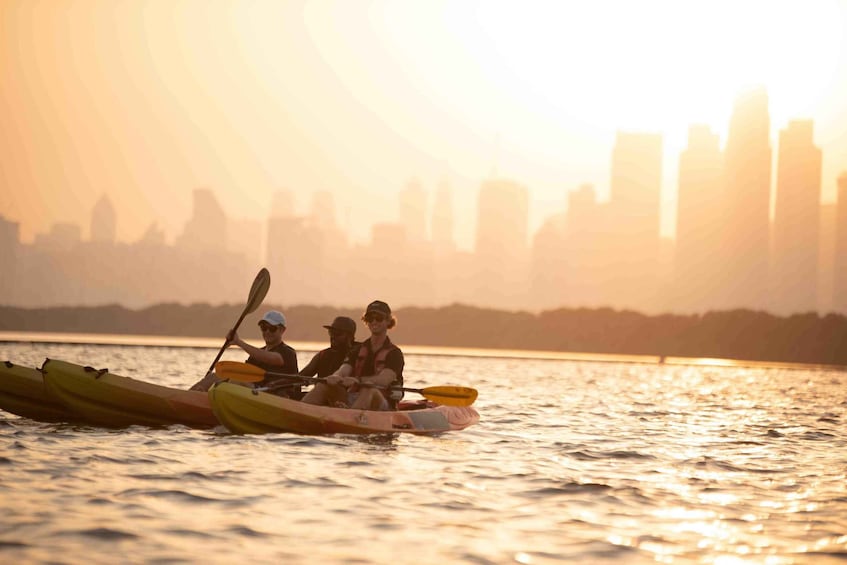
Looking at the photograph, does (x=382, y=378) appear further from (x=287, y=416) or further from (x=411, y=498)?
(x=411, y=498)

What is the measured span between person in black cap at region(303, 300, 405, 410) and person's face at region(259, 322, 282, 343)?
37.4 inches

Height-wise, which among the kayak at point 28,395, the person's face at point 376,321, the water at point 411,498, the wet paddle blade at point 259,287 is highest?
the wet paddle blade at point 259,287

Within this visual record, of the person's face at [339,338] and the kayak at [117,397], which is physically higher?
the person's face at [339,338]

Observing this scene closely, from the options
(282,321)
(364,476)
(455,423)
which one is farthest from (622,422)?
(364,476)

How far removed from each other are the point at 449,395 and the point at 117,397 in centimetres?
534

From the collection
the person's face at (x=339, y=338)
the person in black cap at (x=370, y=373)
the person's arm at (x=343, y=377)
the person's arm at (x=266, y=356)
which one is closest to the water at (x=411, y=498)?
the person in black cap at (x=370, y=373)

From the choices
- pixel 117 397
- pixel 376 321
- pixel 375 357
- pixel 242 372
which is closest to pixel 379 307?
pixel 376 321

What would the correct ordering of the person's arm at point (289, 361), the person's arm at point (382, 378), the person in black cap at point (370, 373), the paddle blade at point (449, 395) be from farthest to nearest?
the paddle blade at point (449, 395), the person's arm at point (289, 361), the person's arm at point (382, 378), the person in black cap at point (370, 373)

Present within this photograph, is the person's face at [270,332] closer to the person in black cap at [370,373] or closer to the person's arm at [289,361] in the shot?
the person's arm at [289,361]

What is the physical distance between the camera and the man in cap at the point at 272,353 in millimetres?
15195

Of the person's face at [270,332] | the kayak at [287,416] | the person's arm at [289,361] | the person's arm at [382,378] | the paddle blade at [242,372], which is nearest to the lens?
the kayak at [287,416]

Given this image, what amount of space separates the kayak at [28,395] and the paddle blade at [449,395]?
5562mm

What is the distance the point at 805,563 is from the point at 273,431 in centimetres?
815

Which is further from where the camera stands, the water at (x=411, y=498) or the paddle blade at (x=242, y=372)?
the paddle blade at (x=242, y=372)
